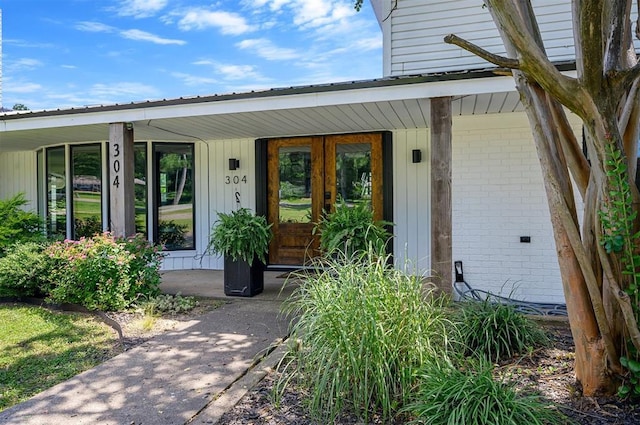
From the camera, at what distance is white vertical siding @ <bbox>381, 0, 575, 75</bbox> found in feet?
18.4

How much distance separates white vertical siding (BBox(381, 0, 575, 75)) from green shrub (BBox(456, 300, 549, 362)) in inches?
143

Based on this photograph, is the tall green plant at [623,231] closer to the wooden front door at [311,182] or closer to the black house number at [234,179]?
the wooden front door at [311,182]

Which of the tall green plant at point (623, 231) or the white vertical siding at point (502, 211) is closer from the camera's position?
the tall green plant at point (623, 231)

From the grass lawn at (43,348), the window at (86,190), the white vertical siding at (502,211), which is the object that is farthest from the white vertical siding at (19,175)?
the white vertical siding at (502,211)

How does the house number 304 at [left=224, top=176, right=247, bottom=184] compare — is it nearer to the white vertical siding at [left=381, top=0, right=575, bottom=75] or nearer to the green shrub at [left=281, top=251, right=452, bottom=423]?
the white vertical siding at [left=381, top=0, right=575, bottom=75]

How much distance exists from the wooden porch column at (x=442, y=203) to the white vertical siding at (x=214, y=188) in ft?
13.0

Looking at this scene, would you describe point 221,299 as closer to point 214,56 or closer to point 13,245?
point 13,245

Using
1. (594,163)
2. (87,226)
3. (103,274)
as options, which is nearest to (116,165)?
(103,274)

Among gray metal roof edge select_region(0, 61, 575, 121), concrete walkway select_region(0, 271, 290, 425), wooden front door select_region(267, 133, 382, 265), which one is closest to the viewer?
concrete walkway select_region(0, 271, 290, 425)

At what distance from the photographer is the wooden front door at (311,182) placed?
271 inches

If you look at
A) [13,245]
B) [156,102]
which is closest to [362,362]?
[156,102]

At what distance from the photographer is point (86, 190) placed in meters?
8.40

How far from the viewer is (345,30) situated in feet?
43.7

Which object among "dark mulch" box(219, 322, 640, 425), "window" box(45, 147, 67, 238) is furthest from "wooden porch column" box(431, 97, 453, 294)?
"window" box(45, 147, 67, 238)
